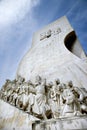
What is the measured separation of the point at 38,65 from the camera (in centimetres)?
742

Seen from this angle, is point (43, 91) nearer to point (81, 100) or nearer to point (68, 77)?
point (81, 100)

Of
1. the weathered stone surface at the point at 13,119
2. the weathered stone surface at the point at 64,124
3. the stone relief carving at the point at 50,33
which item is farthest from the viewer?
the stone relief carving at the point at 50,33

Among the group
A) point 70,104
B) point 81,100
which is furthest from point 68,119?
point 81,100

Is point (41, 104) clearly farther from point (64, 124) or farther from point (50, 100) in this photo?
point (64, 124)

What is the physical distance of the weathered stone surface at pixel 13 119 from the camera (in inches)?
143

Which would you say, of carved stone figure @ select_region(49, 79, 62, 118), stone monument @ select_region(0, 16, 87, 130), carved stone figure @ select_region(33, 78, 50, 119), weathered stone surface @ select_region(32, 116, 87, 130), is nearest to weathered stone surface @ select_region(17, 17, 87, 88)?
stone monument @ select_region(0, 16, 87, 130)

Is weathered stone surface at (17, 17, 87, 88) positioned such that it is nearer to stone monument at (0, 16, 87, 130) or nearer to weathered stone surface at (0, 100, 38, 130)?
stone monument at (0, 16, 87, 130)

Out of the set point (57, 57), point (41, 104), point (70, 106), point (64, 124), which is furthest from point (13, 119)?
point (57, 57)

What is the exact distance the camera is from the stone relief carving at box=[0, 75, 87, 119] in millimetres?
3686

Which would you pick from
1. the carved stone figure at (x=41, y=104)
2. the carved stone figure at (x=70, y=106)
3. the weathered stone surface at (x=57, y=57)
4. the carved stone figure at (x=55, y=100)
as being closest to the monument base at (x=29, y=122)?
the carved stone figure at (x=41, y=104)

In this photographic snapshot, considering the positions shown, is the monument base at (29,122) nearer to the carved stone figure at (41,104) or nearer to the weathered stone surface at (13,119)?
the weathered stone surface at (13,119)

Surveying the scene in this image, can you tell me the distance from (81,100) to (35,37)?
6.93 metres

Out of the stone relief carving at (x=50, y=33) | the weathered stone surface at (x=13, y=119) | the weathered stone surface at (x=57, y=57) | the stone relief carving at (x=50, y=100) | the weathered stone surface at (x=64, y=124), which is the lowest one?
the weathered stone surface at (x=64, y=124)

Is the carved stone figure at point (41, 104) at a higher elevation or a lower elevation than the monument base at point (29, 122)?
higher
